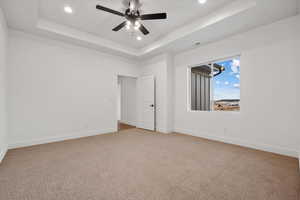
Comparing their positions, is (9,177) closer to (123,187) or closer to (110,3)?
(123,187)

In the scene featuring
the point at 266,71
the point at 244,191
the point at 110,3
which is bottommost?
the point at 244,191

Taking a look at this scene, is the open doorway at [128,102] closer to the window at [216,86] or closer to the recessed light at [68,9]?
the window at [216,86]

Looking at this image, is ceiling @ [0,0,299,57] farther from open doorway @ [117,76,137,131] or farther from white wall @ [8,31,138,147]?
open doorway @ [117,76,137,131]

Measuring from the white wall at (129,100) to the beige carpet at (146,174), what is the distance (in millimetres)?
3055

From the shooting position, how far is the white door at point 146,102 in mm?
4805

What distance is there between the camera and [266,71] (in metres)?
2.82

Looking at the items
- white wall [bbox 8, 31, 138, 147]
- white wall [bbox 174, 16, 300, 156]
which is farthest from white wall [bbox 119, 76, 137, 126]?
white wall [bbox 174, 16, 300, 156]

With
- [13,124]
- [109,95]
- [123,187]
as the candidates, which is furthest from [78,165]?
[109,95]

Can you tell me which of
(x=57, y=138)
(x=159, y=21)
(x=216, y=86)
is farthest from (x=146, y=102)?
(x=57, y=138)

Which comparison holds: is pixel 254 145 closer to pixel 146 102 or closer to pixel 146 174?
pixel 146 174

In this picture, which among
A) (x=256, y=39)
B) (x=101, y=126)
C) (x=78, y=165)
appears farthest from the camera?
(x=101, y=126)

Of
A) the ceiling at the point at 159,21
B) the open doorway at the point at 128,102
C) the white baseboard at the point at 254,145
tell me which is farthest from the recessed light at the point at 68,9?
the white baseboard at the point at 254,145

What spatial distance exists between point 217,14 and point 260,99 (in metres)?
A: 2.07

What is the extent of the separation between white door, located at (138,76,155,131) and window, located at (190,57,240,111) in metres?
1.38
